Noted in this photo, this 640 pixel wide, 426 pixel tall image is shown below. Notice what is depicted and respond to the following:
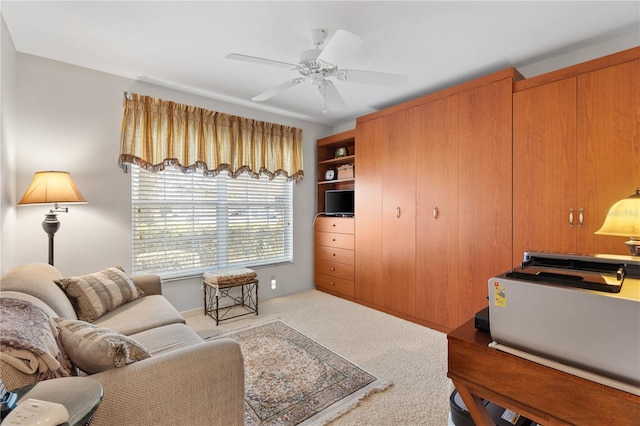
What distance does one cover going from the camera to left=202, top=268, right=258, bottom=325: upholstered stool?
318 centimetres

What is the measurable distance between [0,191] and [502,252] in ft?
12.7

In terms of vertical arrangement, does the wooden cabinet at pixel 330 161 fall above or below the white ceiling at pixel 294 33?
below

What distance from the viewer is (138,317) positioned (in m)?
2.05

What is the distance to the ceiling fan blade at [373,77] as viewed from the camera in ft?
6.91

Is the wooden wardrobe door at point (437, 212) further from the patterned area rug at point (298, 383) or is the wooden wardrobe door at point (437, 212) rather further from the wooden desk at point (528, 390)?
the wooden desk at point (528, 390)

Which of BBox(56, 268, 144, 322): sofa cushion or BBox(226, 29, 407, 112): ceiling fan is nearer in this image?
BBox(226, 29, 407, 112): ceiling fan

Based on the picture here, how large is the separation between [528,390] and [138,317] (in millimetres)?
2237

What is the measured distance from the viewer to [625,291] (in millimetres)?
786

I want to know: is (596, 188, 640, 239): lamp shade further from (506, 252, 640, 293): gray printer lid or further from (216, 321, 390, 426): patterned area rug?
(216, 321, 390, 426): patterned area rug

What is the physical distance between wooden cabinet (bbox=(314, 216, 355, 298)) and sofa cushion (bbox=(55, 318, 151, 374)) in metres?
2.96

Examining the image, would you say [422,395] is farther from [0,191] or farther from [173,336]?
[0,191]

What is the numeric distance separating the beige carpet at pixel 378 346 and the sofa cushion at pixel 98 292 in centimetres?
91

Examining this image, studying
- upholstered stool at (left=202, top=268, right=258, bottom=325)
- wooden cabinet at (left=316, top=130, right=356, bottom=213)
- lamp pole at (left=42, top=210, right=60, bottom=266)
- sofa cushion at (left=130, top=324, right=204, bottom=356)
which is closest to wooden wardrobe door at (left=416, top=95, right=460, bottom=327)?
wooden cabinet at (left=316, top=130, right=356, bottom=213)

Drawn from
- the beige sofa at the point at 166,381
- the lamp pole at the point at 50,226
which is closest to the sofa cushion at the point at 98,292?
the beige sofa at the point at 166,381
